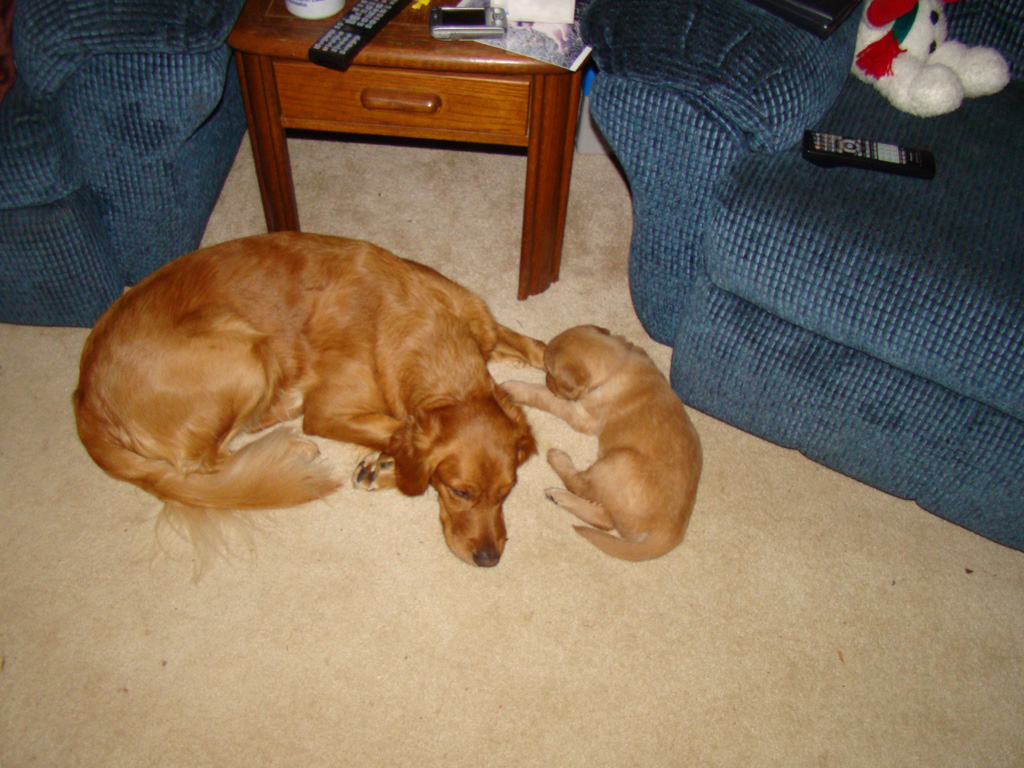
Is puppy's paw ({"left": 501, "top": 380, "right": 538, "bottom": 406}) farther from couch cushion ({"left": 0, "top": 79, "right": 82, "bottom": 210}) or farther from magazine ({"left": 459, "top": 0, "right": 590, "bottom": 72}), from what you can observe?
couch cushion ({"left": 0, "top": 79, "right": 82, "bottom": 210})

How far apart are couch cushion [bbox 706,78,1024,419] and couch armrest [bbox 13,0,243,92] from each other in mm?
1303

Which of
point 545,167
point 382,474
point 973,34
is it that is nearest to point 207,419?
point 382,474

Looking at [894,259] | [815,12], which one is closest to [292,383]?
[894,259]

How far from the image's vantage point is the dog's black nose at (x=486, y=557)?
1.72 metres

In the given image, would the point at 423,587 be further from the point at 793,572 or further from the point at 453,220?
the point at 453,220

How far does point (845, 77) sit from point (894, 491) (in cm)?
111

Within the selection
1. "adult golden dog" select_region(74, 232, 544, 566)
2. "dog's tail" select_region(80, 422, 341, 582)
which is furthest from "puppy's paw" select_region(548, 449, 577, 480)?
"dog's tail" select_region(80, 422, 341, 582)

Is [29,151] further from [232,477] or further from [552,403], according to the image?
[552,403]

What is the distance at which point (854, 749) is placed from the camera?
165cm

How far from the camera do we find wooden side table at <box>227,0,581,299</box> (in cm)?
174

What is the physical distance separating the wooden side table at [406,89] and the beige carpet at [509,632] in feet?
2.65

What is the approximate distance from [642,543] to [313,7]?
1.55 metres

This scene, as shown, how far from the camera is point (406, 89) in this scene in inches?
71.8

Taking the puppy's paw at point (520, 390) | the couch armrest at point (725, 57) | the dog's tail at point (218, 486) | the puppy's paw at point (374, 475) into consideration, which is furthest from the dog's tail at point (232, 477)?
the couch armrest at point (725, 57)
